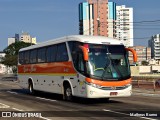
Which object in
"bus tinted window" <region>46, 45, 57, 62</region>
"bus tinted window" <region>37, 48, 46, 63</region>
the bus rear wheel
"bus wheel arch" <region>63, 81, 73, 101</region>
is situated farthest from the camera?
the bus rear wheel

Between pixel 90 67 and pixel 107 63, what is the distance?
2.83 ft

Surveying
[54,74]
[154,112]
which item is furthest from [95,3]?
[154,112]

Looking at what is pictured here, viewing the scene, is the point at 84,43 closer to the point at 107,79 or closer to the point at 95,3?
the point at 107,79

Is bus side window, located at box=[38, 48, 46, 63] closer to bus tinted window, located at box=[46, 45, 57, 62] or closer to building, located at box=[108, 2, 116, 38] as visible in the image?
bus tinted window, located at box=[46, 45, 57, 62]

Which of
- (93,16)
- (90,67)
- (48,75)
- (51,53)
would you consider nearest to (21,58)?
(48,75)

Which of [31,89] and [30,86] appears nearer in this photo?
[31,89]

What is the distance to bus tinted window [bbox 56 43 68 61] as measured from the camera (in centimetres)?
2145

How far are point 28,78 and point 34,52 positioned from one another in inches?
99.7

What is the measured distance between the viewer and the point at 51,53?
2377 centimetres

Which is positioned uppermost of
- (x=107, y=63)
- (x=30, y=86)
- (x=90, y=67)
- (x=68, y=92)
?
(x=107, y=63)

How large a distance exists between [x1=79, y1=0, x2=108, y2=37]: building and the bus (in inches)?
1967

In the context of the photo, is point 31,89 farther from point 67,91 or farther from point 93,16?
point 93,16

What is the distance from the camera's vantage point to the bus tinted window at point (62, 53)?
21.5 m

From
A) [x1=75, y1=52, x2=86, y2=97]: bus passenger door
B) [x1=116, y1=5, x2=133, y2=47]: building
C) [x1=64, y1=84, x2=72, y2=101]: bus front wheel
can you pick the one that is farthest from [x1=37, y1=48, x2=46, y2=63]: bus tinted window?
[x1=116, y1=5, x2=133, y2=47]: building
